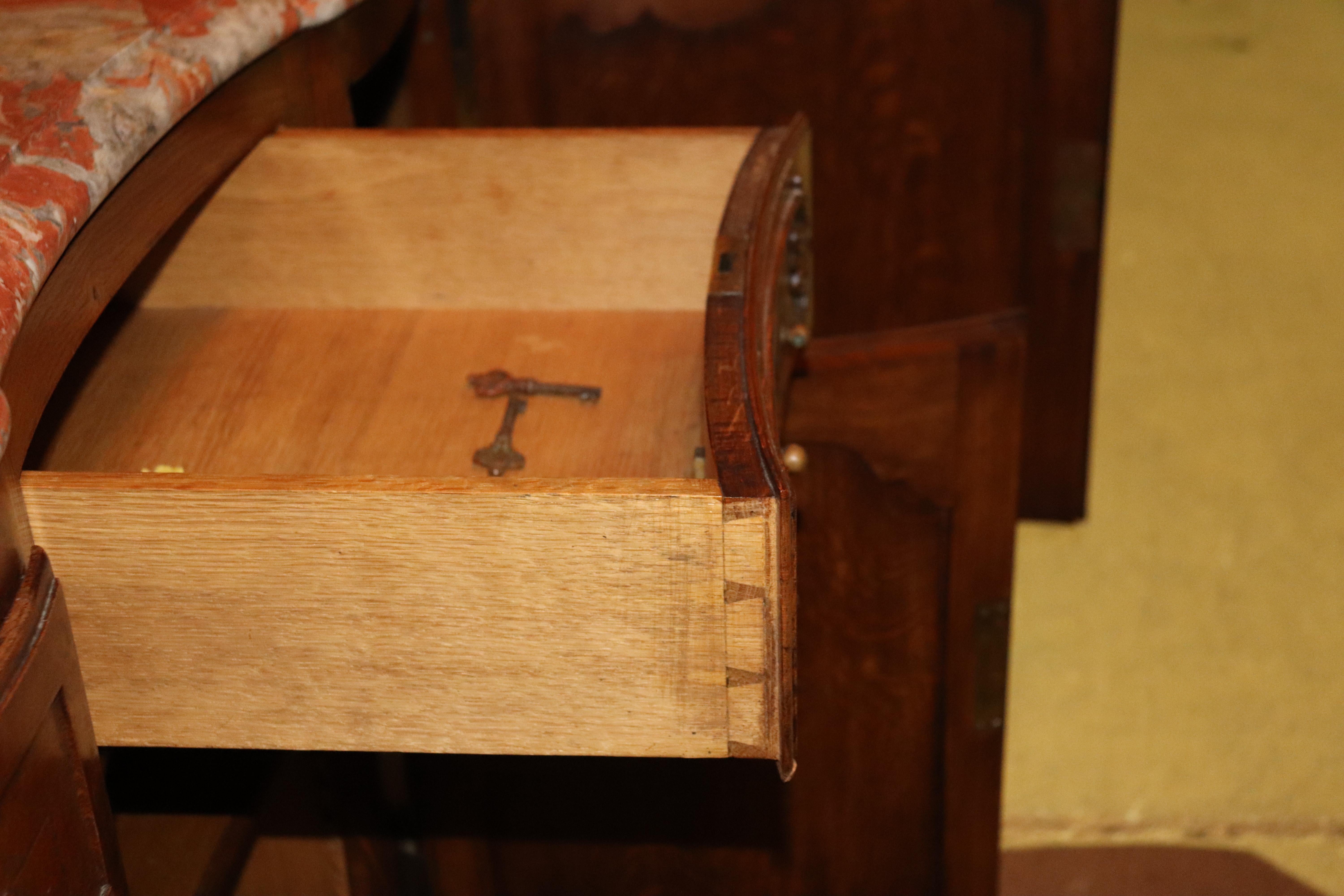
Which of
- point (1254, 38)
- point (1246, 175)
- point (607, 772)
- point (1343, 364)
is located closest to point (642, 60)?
point (607, 772)

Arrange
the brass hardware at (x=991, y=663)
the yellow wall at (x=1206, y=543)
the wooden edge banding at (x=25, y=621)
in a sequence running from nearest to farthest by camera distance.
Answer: the wooden edge banding at (x=25, y=621), the brass hardware at (x=991, y=663), the yellow wall at (x=1206, y=543)

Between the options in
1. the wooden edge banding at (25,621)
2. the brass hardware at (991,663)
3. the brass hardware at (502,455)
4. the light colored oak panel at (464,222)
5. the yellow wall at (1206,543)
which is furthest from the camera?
the yellow wall at (1206,543)

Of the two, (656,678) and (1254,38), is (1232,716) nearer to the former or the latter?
(656,678)

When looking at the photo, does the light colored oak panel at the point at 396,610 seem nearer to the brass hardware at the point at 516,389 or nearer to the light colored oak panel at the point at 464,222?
the brass hardware at the point at 516,389

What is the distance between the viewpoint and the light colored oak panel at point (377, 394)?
3.33ft

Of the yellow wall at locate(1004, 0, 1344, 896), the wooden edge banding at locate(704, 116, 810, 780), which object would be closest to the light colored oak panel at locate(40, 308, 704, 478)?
the wooden edge banding at locate(704, 116, 810, 780)

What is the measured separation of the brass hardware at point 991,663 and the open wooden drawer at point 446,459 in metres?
0.37

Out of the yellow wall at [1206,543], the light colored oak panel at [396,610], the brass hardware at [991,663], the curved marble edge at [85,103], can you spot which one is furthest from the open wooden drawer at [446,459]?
the yellow wall at [1206,543]

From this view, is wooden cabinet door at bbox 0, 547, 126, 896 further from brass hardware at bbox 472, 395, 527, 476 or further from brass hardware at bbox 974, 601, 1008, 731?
brass hardware at bbox 974, 601, 1008, 731

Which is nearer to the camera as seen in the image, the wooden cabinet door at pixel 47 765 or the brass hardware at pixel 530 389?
the wooden cabinet door at pixel 47 765

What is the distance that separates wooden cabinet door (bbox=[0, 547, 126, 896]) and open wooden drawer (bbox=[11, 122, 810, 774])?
0.08 ft

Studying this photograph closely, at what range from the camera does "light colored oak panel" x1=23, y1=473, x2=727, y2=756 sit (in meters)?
0.71

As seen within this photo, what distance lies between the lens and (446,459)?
1.02 meters

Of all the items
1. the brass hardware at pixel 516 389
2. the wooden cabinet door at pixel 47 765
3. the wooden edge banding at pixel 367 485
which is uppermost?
the wooden edge banding at pixel 367 485
